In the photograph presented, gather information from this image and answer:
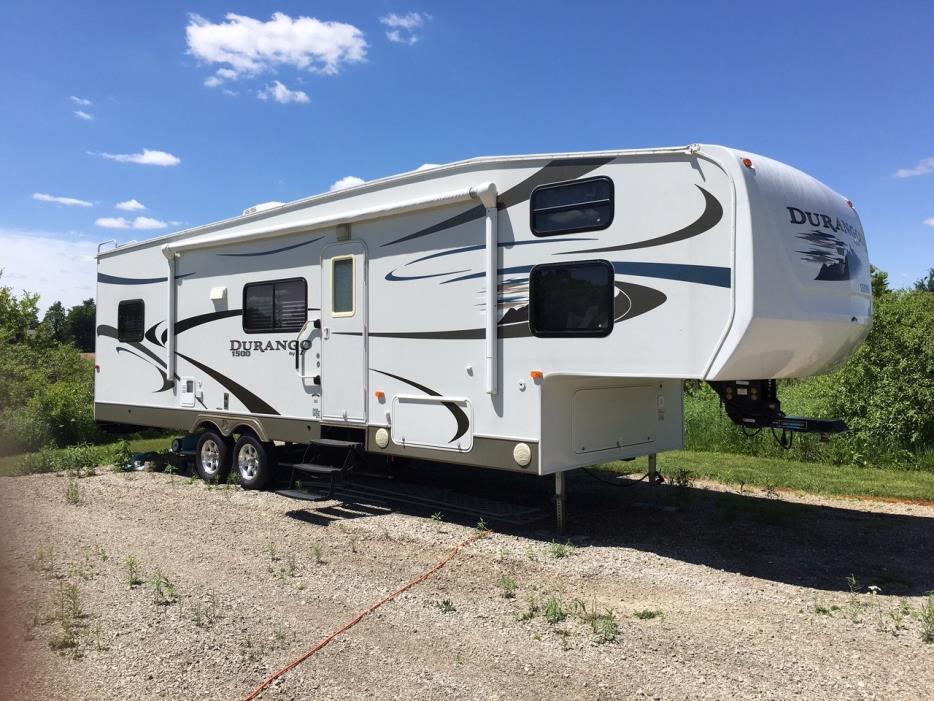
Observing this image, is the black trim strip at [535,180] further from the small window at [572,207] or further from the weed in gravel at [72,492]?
the weed in gravel at [72,492]

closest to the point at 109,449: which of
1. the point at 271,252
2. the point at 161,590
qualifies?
the point at 271,252

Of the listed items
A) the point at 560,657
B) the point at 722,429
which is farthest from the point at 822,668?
the point at 722,429

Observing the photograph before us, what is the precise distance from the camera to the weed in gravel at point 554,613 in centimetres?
484

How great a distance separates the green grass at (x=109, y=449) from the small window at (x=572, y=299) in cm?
835

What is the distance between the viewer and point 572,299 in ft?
20.7

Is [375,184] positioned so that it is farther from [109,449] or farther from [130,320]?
[109,449]

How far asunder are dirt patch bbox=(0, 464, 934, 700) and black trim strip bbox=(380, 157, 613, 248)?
306cm

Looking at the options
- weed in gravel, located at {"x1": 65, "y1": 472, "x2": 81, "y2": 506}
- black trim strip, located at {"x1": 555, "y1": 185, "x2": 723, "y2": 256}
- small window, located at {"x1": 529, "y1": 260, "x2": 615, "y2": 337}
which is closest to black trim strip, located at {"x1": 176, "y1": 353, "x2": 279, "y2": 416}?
weed in gravel, located at {"x1": 65, "y1": 472, "x2": 81, "y2": 506}

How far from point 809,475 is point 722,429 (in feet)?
8.02

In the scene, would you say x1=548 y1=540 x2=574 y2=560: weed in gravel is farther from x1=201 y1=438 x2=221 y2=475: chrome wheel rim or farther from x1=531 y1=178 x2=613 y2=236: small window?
x1=201 y1=438 x2=221 y2=475: chrome wheel rim

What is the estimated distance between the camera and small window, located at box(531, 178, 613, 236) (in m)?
6.16

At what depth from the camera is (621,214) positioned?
606 cm

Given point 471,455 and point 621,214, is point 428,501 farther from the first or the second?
point 621,214

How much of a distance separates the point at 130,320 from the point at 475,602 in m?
8.03
